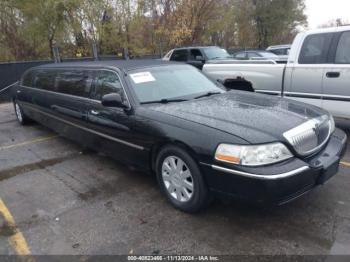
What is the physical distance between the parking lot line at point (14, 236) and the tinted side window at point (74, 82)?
6.07ft

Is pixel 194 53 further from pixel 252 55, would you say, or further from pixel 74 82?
pixel 74 82

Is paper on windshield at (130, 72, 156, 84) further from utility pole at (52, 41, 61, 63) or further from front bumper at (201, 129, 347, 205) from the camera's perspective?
utility pole at (52, 41, 61, 63)

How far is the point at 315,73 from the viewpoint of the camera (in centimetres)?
511

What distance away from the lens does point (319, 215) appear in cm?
307

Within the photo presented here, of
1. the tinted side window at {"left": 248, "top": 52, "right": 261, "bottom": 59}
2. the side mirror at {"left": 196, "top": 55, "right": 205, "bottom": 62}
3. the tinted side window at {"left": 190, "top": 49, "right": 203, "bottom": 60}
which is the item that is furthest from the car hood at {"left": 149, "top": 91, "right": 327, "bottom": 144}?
the tinted side window at {"left": 248, "top": 52, "right": 261, "bottom": 59}

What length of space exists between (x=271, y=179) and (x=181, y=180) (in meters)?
0.97

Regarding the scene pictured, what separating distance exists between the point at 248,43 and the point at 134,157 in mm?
30435

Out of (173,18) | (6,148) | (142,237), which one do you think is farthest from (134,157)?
(173,18)

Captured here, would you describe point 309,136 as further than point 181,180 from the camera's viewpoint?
No

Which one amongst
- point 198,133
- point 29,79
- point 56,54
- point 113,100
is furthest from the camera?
point 56,54

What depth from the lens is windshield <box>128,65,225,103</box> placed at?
149 inches

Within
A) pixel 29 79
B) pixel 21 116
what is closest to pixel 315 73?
pixel 29 79

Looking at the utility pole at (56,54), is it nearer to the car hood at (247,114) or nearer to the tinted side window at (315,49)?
the tinted side window at (315,49)

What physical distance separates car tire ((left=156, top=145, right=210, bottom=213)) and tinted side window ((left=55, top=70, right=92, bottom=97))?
5.96ft
